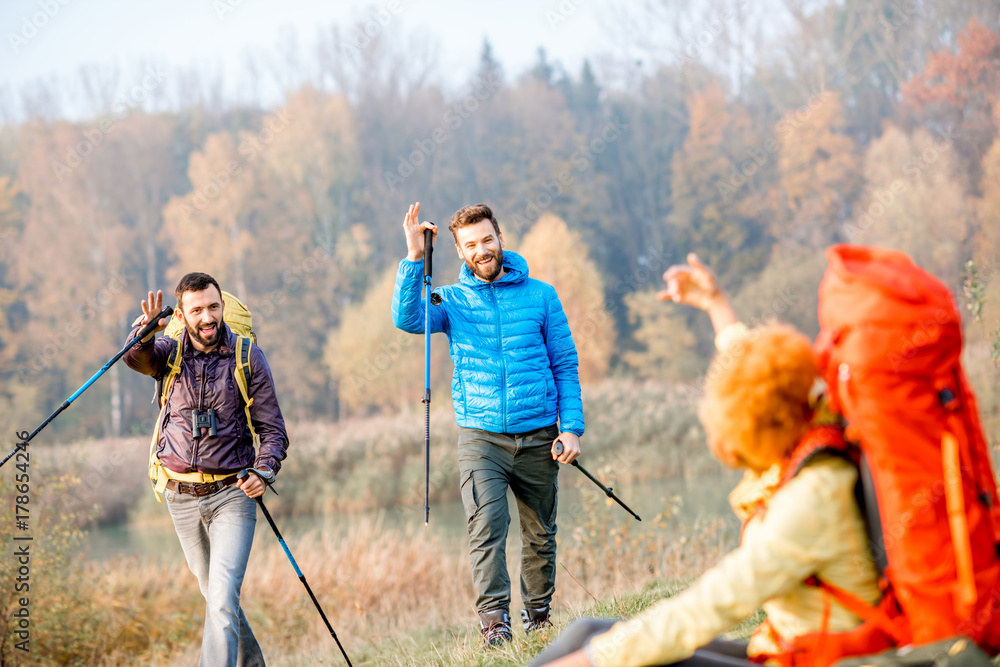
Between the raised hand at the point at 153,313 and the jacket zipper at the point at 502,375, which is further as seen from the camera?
the jacket zipper at the point at 502,375

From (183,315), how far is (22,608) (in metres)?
4.04

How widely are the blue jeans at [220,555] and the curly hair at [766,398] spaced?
2630 mm

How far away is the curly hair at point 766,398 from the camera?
1.86 m

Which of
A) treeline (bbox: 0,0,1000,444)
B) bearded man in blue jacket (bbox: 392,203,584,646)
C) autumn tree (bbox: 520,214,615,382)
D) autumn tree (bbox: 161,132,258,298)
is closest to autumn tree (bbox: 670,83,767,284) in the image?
treeline (bbox: 0,0,1000,444)

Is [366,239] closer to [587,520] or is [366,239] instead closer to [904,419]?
[587,520]

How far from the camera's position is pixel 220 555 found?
386cm

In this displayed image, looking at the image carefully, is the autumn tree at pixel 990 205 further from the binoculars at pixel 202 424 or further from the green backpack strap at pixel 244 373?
the binoculars at pixel 202 424

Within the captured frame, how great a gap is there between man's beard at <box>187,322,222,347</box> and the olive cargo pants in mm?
1228

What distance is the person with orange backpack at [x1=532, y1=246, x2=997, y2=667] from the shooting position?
175cm

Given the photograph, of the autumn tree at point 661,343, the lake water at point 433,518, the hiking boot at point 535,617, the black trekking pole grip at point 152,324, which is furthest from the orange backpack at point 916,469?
the autumn tree at point 661,343

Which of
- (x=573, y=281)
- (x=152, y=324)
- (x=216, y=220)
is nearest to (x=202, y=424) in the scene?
(x=152, y=324)

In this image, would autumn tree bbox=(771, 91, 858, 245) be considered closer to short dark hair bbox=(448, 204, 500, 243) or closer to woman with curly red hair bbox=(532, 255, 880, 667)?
short dark hair bbox=(448, 204, 500, 243)

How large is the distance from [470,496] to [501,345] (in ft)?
2.45

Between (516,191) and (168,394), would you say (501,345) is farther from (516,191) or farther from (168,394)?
(516,191)
